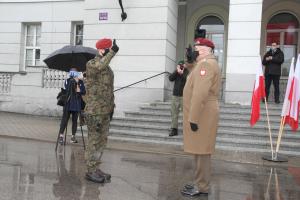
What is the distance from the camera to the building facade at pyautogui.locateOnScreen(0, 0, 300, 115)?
13.6m

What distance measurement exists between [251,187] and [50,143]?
18.4ft

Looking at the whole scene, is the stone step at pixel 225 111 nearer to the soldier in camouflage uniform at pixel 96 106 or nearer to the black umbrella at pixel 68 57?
the black umbrella at pixel 68 57

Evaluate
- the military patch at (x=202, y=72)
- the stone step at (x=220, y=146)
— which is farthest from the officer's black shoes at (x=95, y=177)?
the stone step at (x=220, y=146)

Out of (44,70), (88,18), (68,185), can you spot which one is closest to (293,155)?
(68,185)

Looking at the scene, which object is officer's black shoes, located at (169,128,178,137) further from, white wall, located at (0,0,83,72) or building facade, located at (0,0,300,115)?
white wall, located at (0,0,83,72)

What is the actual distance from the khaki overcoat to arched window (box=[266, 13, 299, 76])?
11.5m

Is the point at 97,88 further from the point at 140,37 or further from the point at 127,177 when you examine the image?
the point at 140,37

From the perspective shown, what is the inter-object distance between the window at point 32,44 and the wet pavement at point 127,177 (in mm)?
10124

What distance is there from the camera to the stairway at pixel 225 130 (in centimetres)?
1092

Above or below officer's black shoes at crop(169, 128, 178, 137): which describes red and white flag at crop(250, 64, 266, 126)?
above

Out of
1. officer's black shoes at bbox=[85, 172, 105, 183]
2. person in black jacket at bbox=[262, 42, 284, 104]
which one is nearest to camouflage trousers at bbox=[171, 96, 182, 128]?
person in black jacket at bbox=[262, 42, 284, 104]

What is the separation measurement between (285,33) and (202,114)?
39.9ft

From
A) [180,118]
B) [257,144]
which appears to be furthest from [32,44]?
[257,144]

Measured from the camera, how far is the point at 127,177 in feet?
24.2
